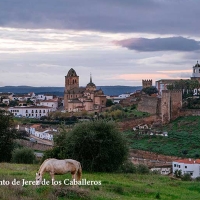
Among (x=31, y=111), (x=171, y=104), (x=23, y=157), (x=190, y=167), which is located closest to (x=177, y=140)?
(x=171, y=104)

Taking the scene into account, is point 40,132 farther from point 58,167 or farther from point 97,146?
point 58,167

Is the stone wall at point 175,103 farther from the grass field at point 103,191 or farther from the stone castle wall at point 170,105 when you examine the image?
the grass field at point 103,191

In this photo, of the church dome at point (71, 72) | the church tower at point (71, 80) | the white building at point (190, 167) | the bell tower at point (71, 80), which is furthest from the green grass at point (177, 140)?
the church dome at point (71, 72)

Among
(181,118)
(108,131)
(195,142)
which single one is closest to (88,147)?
(108,131)

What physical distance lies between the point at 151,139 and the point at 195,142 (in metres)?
5.48

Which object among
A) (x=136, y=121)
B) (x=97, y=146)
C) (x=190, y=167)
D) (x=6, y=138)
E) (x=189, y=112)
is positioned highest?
(x=97, y=146)

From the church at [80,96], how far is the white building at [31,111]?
472 cm

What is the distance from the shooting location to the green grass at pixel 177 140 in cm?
4138

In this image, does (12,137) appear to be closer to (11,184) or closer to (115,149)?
(115,149)

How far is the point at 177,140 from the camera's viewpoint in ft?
150

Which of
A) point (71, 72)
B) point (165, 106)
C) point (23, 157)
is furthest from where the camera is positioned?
point (71, 72)

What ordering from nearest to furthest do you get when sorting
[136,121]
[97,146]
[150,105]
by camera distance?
[97,146] → [136,121] → [150,105]

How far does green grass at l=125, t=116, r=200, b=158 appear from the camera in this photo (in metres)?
Answer: 41.4

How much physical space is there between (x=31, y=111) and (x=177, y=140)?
161 feet
